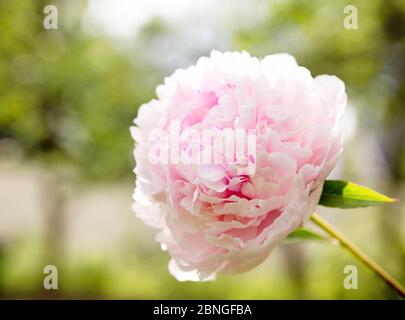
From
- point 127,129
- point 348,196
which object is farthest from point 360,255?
point 127,129

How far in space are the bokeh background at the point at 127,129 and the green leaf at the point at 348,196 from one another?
8.39ft

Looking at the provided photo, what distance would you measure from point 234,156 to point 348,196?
0.26ft

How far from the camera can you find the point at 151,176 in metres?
0.37

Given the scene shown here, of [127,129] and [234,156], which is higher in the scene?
[127,129]

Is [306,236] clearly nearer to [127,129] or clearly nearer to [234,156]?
[234,156]

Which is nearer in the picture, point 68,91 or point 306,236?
point 306,236

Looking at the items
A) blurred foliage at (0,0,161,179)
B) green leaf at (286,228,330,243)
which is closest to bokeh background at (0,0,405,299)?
blurred foliage at (0,0,161,179)

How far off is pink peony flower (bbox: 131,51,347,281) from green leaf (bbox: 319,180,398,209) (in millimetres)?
39

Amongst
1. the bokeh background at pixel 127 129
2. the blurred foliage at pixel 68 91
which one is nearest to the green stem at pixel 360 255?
the bokeh background at pixel 127 129

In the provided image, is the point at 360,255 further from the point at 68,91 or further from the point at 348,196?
the point at 68,91

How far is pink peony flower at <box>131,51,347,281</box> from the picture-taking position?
0.35 meters

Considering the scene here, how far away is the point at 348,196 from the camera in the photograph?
38 centimetres

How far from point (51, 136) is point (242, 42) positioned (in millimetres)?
1525
